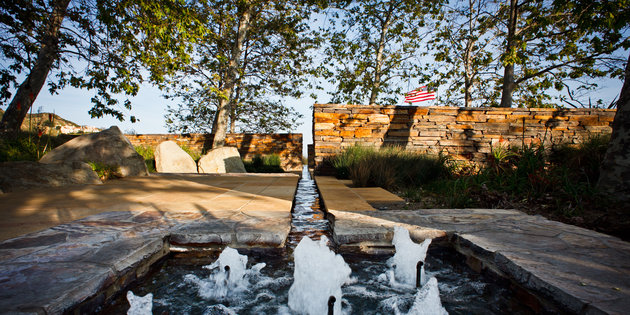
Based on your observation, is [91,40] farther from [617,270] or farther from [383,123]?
[617,270]

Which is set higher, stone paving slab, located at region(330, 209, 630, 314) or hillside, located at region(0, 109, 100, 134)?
hillside, located at region(0, 109, 100, 134)

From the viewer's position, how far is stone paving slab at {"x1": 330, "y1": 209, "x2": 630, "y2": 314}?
99 cm

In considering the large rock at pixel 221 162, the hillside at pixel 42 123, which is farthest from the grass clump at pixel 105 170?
the large rock at pixel 221 162

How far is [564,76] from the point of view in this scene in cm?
1012

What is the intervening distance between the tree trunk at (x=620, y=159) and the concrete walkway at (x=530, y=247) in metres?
1.46

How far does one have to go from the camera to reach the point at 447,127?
664cm

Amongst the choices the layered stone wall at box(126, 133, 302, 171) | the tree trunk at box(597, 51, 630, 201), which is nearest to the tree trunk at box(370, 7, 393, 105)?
the layered stone wall at box(126, 133, 302, 171)

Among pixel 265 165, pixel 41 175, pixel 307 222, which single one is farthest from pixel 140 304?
pixel 265 165

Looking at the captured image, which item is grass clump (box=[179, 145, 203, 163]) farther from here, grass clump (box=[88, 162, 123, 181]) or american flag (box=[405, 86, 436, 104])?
american flag (box=[405, 86, 436, 104])

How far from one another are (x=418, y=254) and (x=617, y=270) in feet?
2.77

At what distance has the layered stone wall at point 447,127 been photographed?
653cm

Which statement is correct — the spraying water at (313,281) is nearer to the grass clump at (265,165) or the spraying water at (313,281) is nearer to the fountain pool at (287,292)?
the fountain pool at (287,292)

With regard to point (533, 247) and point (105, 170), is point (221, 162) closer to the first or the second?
point (105, 170)

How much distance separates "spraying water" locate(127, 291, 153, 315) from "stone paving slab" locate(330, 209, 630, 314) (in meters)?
1.06
